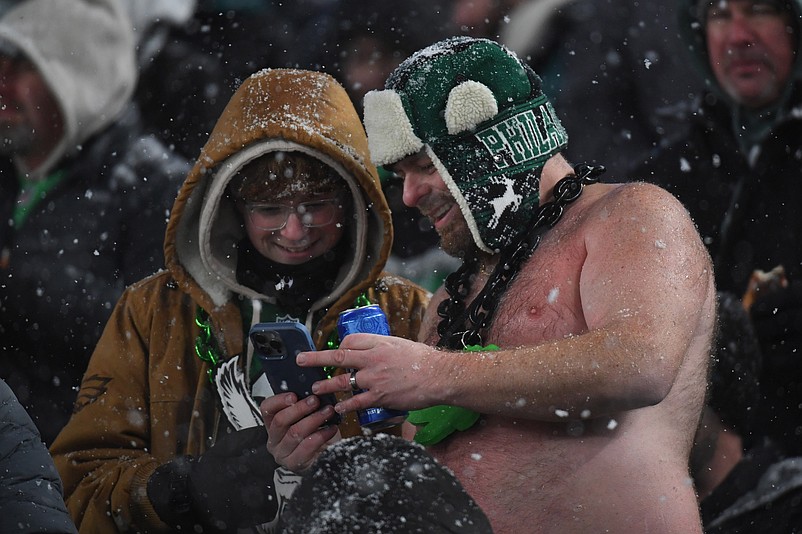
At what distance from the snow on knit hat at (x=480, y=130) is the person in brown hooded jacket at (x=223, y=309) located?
633mm

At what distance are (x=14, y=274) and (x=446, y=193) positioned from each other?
2.50 metres

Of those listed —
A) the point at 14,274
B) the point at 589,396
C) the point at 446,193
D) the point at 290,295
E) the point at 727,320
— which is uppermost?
the point at 446,193

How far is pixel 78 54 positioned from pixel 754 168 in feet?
9.32

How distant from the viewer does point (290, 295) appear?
3260mm

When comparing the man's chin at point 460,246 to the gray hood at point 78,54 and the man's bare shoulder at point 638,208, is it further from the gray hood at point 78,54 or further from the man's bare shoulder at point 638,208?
the gray hood at point 78,54

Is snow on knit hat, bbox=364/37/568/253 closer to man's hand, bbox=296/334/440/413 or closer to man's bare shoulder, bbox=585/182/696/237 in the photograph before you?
man's bare shoulder, bbox=585/182/696/237

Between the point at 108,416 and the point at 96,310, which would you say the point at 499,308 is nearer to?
the point at 108,416

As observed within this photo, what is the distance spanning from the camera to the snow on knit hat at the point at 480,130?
2498 mm

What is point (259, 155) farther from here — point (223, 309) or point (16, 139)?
point (16, 139)

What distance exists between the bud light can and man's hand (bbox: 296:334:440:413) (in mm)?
67

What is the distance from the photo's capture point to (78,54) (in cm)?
456

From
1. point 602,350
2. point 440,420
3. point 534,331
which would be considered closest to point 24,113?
point 440,420

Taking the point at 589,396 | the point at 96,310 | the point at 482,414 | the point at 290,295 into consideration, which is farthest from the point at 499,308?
the point at 96,310

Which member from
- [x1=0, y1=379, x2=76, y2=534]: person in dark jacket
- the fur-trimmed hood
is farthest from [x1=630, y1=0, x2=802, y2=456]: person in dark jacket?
[x1=0, y1=379, x2=76, y2=534]: person in dark jacket
